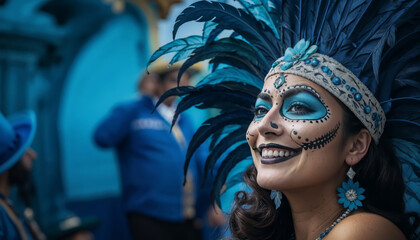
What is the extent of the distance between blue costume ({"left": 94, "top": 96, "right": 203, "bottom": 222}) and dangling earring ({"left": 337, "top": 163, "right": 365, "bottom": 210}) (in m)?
2.27

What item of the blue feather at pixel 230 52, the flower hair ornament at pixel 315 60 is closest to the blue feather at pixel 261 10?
the flower hair ornament at pixel 315 60

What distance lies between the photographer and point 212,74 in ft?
6.56

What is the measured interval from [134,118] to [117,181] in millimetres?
2127

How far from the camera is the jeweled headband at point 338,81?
1.62 metres

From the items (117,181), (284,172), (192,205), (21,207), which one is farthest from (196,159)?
(284,172)

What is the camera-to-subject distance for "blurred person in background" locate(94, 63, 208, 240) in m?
3.73

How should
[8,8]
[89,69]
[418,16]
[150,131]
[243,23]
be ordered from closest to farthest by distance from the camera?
[418,16] < [243,23] < [150,131] < [8,8] < [89,69]

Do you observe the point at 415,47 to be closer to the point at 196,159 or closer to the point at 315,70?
the point at 315,70

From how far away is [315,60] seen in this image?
1658mm

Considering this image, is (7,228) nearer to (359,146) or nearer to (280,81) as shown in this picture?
(280,81)

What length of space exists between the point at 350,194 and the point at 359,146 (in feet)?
0.54

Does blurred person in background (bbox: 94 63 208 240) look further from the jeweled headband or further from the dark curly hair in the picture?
the jeweled headband

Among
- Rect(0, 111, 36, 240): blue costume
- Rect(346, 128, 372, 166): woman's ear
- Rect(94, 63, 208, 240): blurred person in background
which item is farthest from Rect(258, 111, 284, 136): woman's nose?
Rect(94, 63, 208, 240): blurred person in background

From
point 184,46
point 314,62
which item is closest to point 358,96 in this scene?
point 314,62
